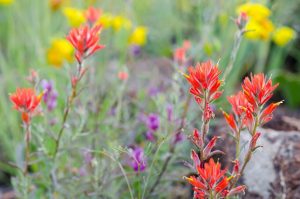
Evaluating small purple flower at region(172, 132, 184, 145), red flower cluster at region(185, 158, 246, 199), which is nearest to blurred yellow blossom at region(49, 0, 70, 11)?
small purple flower at region(172, 132, 184, 145)

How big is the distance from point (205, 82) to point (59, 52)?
Answer: 2.17 m

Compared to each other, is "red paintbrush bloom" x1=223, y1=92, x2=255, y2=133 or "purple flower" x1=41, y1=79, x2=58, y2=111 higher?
"red paintbrush bloom" x1=223, y1=92, x2=255, y2=133

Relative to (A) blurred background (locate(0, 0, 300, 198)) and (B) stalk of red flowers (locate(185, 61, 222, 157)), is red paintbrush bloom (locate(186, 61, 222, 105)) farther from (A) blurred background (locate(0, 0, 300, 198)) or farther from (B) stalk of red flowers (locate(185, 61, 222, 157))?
(A) blurred background (locate(0, 0, 300, 198))

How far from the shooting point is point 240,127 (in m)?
1.15

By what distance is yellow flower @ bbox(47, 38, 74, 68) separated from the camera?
3.05 metres

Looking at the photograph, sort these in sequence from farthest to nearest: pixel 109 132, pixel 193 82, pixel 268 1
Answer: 1. pixel 268 1
2. pixel 109 132
3. pixel 193 82

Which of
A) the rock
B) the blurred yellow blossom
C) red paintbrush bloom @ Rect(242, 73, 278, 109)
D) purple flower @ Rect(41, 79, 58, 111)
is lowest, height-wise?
the rock

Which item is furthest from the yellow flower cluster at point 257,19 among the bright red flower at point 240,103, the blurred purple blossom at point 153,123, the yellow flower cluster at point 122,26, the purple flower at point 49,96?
the bright red flower at point 240,103

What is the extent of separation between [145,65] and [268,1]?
34.4 inches

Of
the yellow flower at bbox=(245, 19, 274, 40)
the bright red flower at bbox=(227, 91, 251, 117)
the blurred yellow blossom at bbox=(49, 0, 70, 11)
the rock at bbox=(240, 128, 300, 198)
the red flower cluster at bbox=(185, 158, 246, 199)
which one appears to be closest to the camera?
the red flower cluster at bbox=(185, 158, 246, 199)

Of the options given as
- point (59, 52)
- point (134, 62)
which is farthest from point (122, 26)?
point (59, 52)

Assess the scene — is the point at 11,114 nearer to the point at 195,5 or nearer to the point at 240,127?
the point at 195,5

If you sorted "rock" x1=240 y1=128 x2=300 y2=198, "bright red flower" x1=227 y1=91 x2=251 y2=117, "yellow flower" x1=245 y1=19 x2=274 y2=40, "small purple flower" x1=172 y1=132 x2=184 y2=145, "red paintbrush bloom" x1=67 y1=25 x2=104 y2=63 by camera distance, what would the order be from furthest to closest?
"yellow flower" x1=245 y1=19 x2=274 y2=40 < "small purple flower" x1=172 y1=132 x2=184 y2=145 < "rock" x1=240 y1=128 x2=300 y2=198 < "red paintbrush bloom" x1=67 y1=25 x2=104 y2=63 < "bright red flower" x1=227 y1=91 x2=251 y2=117

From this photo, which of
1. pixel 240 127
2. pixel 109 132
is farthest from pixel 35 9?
pixel 240 127
